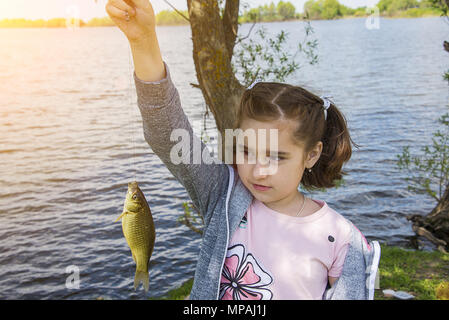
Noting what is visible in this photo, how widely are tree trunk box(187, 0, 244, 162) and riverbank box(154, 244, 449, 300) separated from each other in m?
2.90

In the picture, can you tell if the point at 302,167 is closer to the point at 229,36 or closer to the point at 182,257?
the point at 229,36

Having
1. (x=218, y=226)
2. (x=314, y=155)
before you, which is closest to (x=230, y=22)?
(x=314, y=155)

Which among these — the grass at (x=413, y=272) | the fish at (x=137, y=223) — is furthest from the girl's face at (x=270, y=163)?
the grass at (x=413, y=272)

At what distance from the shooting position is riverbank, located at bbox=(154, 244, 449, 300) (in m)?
5.88

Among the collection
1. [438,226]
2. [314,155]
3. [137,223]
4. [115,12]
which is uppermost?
[115,12]

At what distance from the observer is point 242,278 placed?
213 centimetres

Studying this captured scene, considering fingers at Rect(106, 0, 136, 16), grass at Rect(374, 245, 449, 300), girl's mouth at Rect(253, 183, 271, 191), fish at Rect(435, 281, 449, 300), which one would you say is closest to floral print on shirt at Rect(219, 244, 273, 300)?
girl's mouth at Rect(253, 183, 271, 191)

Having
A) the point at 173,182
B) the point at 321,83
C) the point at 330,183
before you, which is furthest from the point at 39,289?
the point at 321,83

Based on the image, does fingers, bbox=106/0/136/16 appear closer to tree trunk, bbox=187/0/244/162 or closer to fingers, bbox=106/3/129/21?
fingers, bbox=106/3/129/21

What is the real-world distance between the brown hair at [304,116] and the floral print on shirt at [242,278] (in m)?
0.62

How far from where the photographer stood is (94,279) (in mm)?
8406

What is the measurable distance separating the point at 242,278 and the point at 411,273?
5168mm

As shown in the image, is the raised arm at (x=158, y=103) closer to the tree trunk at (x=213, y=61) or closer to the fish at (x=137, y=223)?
the fish at (x=137, y=223)

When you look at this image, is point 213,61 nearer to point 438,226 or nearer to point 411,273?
point 411,273
